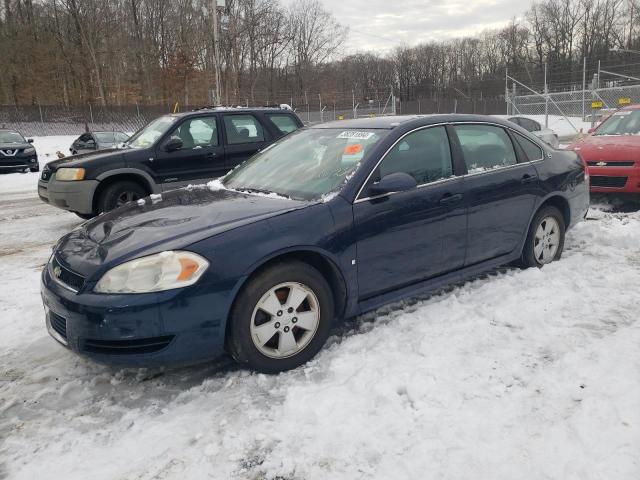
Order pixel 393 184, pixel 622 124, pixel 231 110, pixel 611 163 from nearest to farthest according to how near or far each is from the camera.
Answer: pixel 393 184 → pixel 611 163 → pixel 231 110 → pixel 622 124

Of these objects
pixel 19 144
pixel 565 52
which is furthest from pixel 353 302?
pixel 565 52

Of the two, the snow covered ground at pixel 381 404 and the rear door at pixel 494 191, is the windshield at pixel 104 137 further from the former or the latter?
the rear door at pixel 494 191

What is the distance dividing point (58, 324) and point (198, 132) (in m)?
5.25

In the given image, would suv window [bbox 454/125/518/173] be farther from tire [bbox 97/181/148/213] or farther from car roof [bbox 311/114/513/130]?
tire [bbox 97/181/148/213]

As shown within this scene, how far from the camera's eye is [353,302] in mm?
3428

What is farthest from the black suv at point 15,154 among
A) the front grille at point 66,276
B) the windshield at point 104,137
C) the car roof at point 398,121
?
the front grille at point 66,276

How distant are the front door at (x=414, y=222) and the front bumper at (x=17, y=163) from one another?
1590 centimetres

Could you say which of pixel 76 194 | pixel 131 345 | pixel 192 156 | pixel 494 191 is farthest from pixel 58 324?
pixel 192 156

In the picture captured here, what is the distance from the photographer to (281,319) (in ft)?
10.1

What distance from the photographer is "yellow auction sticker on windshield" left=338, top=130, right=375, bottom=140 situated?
3844 mm

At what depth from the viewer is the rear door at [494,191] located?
4133 mm

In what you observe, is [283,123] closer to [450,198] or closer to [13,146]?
[450,198]

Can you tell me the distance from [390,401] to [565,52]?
8085cm

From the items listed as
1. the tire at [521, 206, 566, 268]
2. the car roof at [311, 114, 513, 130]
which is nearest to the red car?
the tire at [521, 206, 566, 268]
